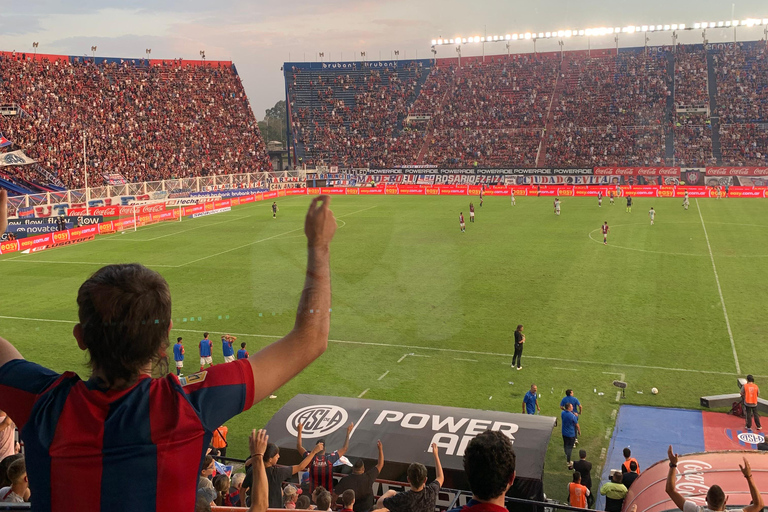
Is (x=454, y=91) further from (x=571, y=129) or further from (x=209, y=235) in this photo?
(x=209, y=235)

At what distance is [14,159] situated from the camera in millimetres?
53094

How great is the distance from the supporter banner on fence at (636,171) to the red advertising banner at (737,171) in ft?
11.2

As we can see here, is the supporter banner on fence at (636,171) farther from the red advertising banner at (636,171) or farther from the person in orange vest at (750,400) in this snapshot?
the person in orange vest at (750,400)

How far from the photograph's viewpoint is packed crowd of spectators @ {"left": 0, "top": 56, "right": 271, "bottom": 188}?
196 ft

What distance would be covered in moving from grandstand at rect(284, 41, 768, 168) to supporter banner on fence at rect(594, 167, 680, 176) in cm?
286

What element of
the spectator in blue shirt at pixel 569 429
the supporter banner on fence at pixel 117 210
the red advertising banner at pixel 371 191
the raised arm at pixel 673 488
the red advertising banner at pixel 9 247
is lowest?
the spectator in blue shirt at pixel 569 429

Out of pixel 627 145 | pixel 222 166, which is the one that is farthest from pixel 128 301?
pixel 627 145

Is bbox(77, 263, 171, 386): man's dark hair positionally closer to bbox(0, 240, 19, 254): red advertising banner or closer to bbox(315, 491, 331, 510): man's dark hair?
bbox(315, 491, 331, 510): man's dark hair

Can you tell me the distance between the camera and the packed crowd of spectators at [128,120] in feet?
196

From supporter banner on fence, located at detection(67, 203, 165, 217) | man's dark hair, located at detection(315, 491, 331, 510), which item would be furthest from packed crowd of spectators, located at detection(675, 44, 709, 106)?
man's dark hair, located at detection(315, 491, 331, 510)

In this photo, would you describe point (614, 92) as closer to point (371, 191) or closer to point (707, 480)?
point (371, 191)

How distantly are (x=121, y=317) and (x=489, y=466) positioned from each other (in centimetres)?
179

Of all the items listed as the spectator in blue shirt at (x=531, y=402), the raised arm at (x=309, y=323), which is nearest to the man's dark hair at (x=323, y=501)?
the raised arm at (x=309, y=323)

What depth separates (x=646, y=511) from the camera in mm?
8281
